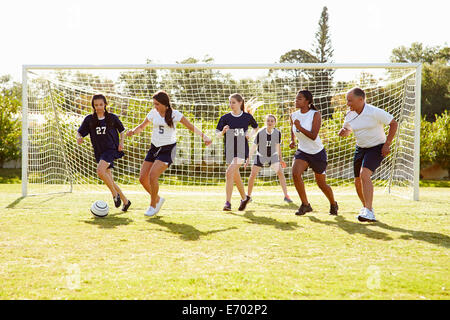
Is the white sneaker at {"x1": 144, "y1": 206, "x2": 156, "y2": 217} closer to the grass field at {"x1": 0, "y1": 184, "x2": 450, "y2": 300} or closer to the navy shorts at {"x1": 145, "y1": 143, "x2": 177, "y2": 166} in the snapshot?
the grass field at {"x1": 0, "y1": 184, "x2": 450, "y2": 300}

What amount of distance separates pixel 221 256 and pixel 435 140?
62.4 feet

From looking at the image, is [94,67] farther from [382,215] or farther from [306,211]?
[382,215]

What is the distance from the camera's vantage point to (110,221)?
5500 mm

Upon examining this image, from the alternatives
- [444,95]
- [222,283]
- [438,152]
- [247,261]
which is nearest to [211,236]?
[247,261]

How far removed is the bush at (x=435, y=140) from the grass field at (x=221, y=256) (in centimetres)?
1450

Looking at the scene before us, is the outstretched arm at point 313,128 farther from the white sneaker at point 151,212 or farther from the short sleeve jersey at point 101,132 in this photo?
the short sleeve jersey at point 101,132

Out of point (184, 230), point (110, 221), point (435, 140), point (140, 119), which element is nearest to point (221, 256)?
point (184, 230)

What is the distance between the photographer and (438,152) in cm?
2012

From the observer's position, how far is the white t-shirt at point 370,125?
5.28 metres

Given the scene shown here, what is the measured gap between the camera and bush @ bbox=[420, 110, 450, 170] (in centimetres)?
1955

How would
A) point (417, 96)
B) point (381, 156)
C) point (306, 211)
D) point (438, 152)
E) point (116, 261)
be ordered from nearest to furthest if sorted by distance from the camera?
point (116, 261), point (381, 156), point (306, 211), point (417, 96), point (438, 152)

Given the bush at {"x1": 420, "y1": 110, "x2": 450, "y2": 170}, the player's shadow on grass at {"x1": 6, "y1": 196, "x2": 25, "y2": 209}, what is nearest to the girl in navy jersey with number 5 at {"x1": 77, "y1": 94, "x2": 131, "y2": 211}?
the player's shadow on grass at {"x1": 6, "y1": 196, "x2": 25, "y2": 209}

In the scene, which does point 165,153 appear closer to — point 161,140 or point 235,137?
point 161,140
